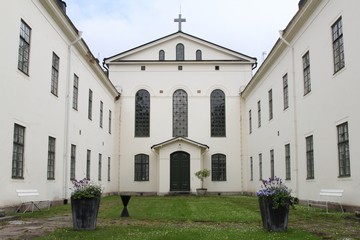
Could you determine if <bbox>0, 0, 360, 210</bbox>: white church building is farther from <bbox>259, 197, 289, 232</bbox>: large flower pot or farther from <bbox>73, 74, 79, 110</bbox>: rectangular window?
<bbox>259, 197, 289, 232</bbox>: large flower pot

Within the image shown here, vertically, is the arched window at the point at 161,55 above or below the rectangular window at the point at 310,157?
above

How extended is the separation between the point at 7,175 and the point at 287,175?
1266 centimetres

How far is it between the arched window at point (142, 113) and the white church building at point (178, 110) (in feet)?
0.24

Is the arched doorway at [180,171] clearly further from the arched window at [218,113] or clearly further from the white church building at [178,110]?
the arched window at [218,113]

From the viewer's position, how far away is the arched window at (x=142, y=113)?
3266 centimetres

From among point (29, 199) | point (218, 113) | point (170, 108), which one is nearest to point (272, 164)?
point (218, 113)

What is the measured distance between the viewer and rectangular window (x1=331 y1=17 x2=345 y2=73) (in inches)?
574

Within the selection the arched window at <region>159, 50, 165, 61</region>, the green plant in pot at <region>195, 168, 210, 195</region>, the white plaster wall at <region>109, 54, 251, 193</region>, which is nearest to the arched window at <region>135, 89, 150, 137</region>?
the white plaster wall at <region>109, 54, 251, 193</region>

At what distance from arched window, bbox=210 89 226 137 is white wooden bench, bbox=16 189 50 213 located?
714 inches

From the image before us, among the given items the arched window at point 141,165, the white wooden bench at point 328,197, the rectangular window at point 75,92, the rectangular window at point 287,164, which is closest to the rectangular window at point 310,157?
the white wooden bench at point 328,197

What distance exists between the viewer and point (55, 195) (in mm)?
18094

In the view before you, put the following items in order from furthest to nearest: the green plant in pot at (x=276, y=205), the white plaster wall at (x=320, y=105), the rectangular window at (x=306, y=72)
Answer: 1. the rectangular window at (x=306, y=72)
2. the white plaster wall at (x=320, y=105)
3. the green plant in pot at (x=276, y=205)

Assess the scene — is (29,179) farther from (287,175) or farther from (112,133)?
(112,133)

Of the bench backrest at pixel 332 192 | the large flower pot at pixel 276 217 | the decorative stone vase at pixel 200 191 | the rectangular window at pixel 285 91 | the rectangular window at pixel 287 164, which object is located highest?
the rectangular window at pixel 285 91
